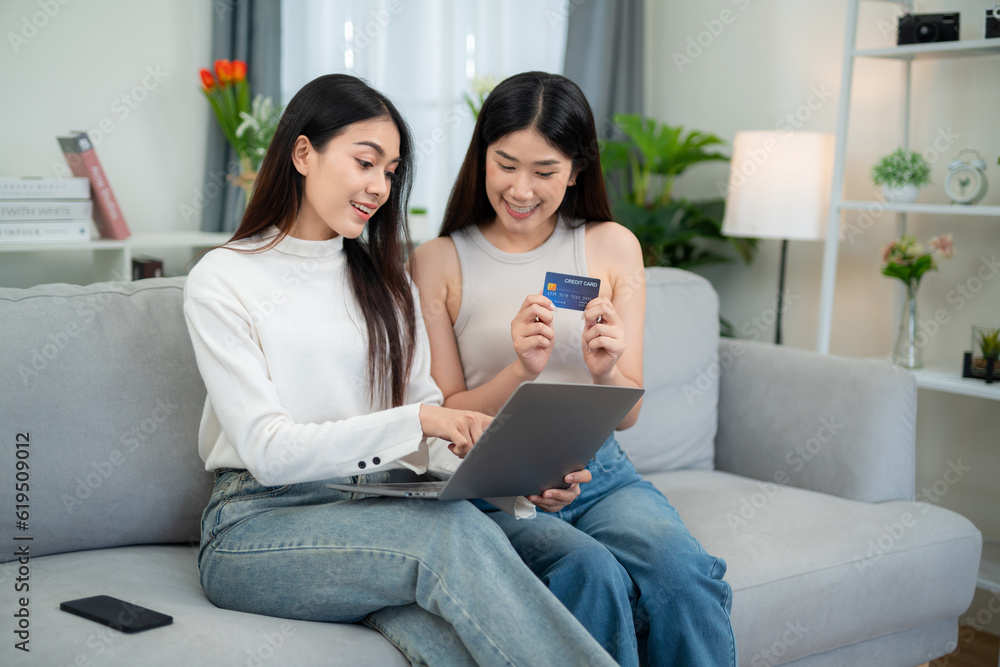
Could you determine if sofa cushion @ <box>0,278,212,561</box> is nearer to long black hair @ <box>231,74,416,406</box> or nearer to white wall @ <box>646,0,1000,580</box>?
long black hair @ <box>231,74,416,406</box>

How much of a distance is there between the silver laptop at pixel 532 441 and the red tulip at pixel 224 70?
209cm

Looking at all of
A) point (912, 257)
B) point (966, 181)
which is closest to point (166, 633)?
point (912, 257)

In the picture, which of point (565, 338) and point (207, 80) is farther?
point (207, 80)

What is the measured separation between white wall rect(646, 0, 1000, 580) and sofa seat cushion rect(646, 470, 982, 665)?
37 centimetres

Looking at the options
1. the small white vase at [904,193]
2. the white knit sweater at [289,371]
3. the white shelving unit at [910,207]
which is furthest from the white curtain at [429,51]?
the white knit sweater at [289,371]

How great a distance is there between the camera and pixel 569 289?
1409 millimetres

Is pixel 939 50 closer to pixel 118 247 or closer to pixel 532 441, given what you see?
pixel 532 441

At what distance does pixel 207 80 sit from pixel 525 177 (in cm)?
180

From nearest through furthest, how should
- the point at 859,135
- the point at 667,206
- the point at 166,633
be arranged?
1. the point at 166,633
2. the point at 859,135
3. the point at 667,206

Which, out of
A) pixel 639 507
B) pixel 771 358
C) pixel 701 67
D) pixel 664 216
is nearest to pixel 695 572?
pixel 639 507

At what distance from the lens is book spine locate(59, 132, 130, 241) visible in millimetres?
2430

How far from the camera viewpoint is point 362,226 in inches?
55.9

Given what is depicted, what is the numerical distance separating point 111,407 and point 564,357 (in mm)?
800

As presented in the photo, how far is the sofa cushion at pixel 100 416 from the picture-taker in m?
1.40
